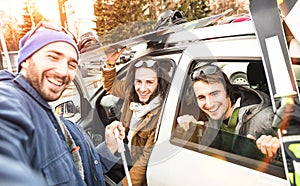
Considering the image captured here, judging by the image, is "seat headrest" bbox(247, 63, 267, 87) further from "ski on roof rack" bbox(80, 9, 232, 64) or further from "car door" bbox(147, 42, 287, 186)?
"ski on roof rack" bbox(80, 9, 232, 64)

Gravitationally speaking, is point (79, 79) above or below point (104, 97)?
above

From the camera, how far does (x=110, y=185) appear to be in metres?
1.52

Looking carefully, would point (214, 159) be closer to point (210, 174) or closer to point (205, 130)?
point (210, 174)

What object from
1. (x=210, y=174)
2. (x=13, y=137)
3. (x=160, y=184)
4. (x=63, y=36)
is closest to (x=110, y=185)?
(x=160, y=184)

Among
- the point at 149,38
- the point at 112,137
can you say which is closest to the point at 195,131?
the point at 112,137

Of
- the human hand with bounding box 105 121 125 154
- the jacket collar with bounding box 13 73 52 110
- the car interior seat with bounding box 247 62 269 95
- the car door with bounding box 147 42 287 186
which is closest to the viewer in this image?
the jacket collar with bounding box 13 73 52 110

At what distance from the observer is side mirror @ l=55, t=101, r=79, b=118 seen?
1606 mm

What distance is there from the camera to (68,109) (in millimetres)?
1723

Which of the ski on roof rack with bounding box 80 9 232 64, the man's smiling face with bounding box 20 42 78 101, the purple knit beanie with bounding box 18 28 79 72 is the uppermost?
the ski on roof rack with bounding box 80 9 232 64

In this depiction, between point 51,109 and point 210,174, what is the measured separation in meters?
0.62

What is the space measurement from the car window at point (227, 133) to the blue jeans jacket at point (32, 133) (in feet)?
1.72

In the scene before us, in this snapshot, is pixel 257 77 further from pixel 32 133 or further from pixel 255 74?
pixel 32 133

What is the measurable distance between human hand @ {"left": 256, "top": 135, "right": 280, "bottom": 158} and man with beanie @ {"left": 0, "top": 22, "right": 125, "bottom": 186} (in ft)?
2.03

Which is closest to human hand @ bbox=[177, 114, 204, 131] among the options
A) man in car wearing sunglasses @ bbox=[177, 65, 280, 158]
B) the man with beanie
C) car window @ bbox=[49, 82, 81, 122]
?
man in car wearing sunglasses @ bbox=[177, 65, 280, 158]
